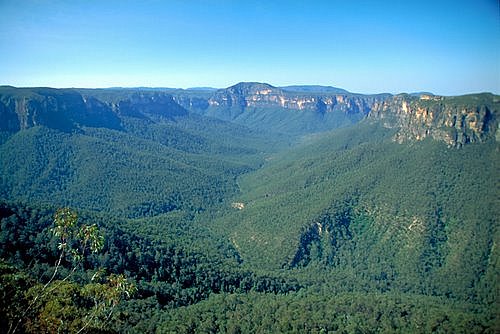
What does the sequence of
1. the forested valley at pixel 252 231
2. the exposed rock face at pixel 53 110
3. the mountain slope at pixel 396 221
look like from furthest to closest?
the exposed rock face at pixel 53 110 → the mountain slope at pixel 396 221 → the forested valley at pixel 252 231

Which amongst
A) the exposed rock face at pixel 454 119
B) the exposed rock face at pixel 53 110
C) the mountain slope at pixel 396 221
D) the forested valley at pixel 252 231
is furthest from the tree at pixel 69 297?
the exposed rock face at pixel 53 110

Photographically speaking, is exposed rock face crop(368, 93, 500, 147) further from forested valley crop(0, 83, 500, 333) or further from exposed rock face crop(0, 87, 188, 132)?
exposed rock face crop(0, 87, 188, 132)

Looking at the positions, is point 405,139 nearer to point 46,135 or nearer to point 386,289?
point 386,289

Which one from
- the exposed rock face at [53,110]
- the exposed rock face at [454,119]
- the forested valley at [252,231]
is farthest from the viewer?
the exposed rock face at [53,110]

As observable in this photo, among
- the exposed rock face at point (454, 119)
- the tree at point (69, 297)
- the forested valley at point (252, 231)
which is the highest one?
the exposed rock face at point (454, 119)

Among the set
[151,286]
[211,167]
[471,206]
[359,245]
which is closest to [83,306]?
[151,286]

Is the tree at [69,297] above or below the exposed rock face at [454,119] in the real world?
below

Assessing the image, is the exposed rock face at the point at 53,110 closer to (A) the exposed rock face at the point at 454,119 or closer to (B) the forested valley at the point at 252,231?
(B) the forested valley at the point at 252,231
